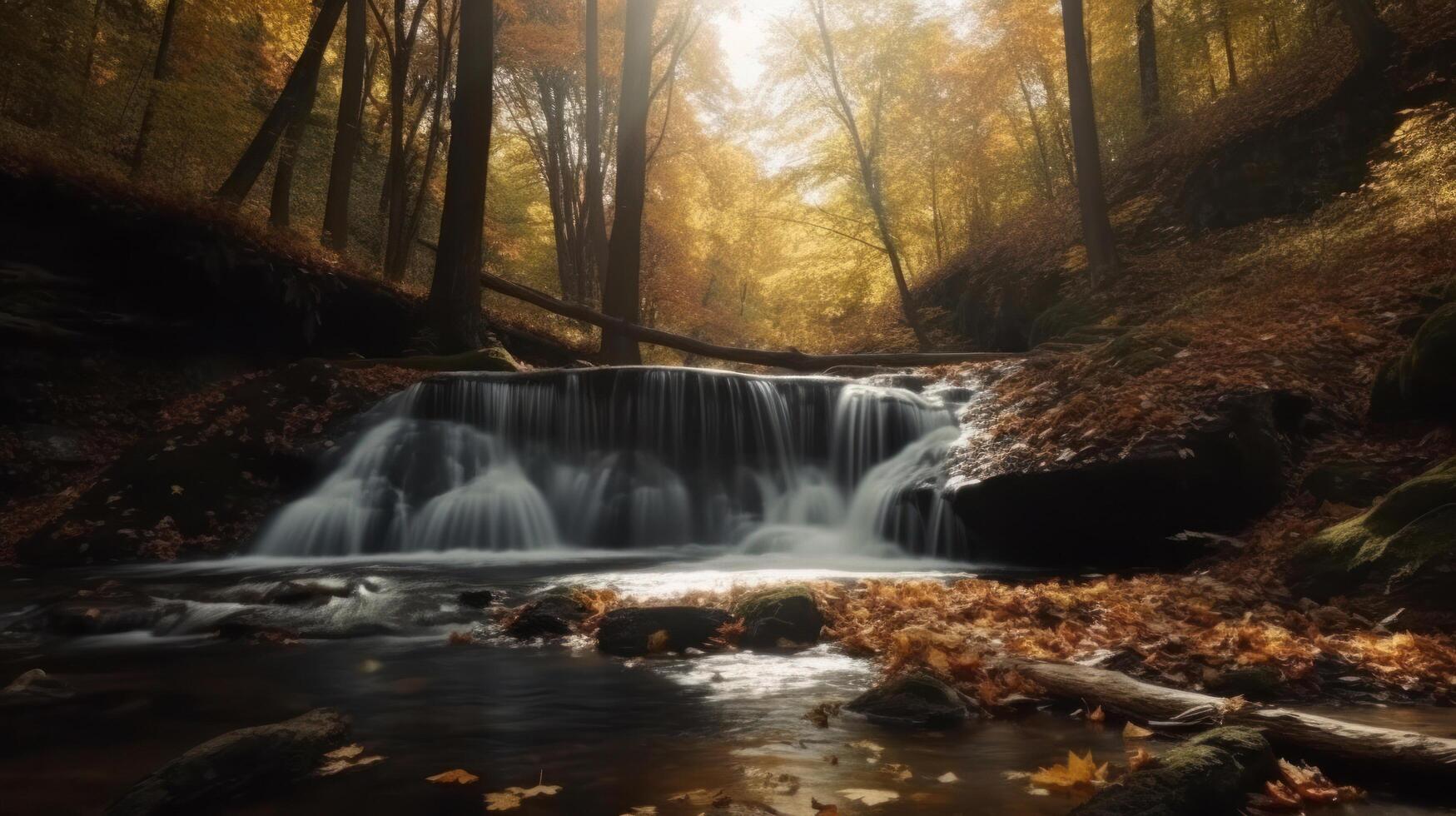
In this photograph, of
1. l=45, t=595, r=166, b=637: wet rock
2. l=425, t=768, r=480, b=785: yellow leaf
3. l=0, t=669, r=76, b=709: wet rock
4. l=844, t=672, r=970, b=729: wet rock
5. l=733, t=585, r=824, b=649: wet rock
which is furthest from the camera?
l=45, t=595, r=166, b=637: wet rock

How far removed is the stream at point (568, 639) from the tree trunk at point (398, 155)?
7.06 meters

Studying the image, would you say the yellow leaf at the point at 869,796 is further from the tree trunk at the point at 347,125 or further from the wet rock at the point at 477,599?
the tree trunk at the point at 347,125

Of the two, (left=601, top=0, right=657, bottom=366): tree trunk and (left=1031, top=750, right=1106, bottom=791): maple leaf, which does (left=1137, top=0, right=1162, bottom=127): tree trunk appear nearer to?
(left=601, top=0, right=657, bottom=366): tree trunk

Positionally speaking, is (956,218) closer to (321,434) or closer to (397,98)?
(397,98)

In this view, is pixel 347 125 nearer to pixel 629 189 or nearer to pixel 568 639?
pixel 629 189

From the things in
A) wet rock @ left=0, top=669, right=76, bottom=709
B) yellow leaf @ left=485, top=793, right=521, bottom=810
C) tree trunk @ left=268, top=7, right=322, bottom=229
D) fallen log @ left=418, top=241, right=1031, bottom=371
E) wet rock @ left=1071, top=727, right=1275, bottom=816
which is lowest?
yellow leaf @ left=485, top=793, right=521, bottom=810

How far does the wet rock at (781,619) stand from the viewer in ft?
17.2

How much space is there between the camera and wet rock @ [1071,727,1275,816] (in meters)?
2.32

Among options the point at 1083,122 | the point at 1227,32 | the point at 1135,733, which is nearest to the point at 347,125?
the point at 1083,122

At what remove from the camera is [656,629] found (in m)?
5.22

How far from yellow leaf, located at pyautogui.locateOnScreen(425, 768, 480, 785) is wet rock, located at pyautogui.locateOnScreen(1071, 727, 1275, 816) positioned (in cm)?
206

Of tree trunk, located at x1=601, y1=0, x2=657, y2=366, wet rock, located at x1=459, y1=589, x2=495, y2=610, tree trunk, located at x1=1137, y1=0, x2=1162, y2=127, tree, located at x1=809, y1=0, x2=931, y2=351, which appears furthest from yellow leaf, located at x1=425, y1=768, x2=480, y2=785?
tree trunk, located at x1=1137, y1=0, x2=1162, y2=127

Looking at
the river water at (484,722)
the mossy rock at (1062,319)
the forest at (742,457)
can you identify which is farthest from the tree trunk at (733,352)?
the river water at (484,722)

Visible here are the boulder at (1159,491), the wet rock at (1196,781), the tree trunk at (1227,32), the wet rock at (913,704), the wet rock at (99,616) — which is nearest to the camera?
the wet rock at (1196,781)
